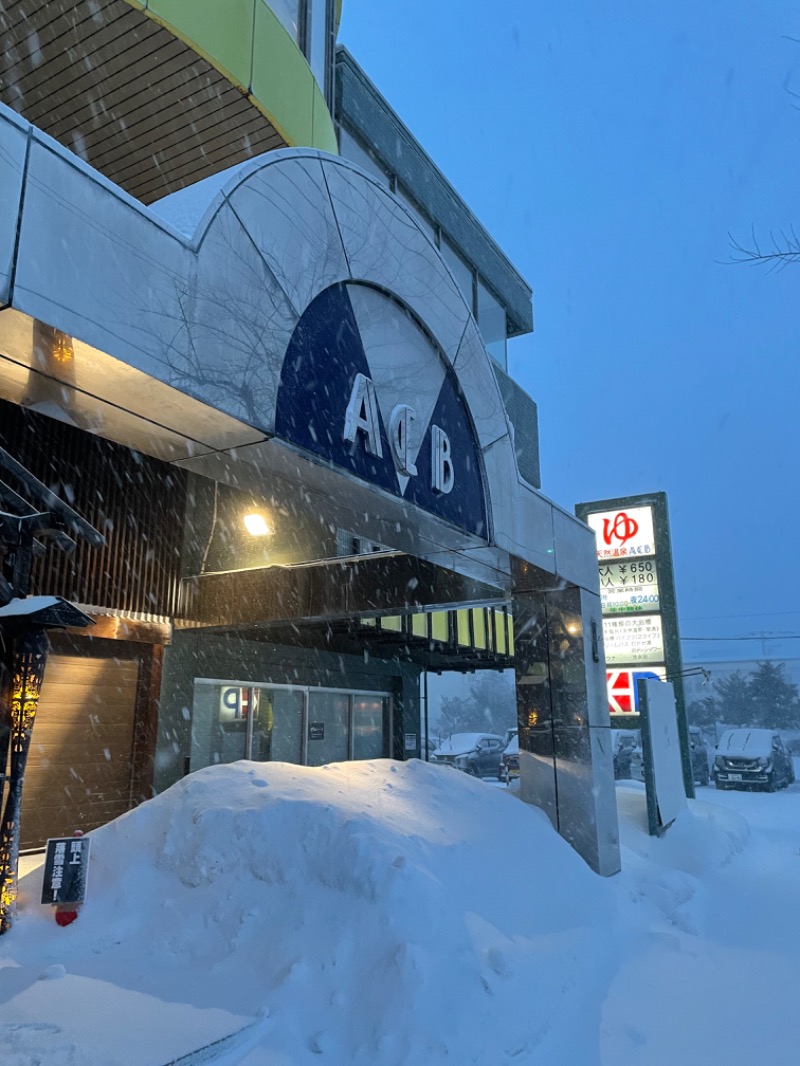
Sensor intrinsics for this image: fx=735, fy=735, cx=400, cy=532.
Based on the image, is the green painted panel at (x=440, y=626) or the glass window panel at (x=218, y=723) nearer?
the glass window panel at (x=218, y=723)

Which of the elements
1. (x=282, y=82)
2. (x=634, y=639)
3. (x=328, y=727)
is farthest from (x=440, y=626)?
(x=282, y=82)

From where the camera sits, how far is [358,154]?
47.0 ft

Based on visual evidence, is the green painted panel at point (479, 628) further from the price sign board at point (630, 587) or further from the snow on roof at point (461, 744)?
the snow on roof at point (461, 744)

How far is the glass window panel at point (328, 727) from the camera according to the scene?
52.9 ft

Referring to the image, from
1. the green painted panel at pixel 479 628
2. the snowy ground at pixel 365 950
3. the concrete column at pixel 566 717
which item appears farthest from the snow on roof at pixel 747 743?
the snowy ground at pixel 365 950

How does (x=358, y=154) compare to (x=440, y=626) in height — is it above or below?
above

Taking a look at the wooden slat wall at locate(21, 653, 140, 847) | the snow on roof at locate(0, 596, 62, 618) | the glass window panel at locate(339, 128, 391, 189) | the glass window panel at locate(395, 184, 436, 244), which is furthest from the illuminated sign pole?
the snow on roof at locate(0, 596, 62, 618)

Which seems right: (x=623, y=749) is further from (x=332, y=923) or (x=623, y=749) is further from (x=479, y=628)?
(x=332, y=923)

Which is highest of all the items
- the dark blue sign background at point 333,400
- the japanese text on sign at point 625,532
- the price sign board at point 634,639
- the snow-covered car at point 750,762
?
the japanese text on sign at point 625,532

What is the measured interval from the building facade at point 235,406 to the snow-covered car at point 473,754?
12232 millimetres

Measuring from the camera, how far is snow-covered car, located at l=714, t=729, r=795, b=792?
23062 millimetres

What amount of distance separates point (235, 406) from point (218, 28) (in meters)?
4.38

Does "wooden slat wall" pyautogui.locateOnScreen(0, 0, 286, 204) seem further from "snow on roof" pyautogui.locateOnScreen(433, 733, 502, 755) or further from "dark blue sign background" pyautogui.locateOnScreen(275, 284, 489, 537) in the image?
"snow on roof" pyautogui.locateOnScreen(433, 733, 502, 755)

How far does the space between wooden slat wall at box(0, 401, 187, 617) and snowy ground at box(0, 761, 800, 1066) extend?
409cm
